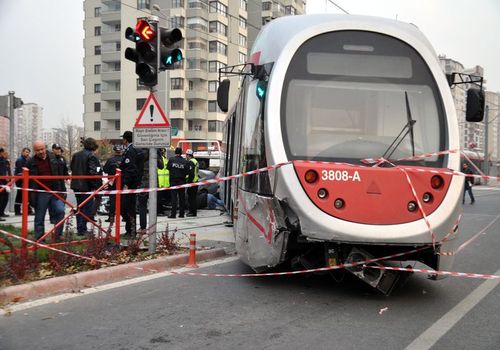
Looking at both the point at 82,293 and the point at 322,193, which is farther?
the point at 82,293

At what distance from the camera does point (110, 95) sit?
68.0 meters

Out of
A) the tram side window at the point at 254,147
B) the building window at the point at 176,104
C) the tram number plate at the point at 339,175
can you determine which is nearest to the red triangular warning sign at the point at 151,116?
the tram side window at the point at 254,147

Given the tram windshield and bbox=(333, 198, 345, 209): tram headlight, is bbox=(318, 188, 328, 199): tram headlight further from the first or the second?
the tram windshield

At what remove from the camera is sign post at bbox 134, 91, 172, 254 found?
762 cm

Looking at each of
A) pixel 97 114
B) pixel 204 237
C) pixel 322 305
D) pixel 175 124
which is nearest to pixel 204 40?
pixel 175 124

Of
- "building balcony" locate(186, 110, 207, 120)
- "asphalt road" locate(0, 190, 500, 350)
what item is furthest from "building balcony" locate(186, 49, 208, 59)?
"asphalt road" locate(0, 190, 500, 350)

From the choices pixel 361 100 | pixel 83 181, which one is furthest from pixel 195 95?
pixel 361 100

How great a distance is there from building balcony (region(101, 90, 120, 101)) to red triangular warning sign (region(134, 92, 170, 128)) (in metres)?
62.9

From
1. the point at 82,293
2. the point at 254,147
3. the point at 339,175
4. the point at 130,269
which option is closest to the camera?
the point at 339,175

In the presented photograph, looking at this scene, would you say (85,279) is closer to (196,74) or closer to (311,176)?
(311,176)

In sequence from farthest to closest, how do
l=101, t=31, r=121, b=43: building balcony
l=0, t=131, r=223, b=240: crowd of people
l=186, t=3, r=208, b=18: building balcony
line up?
l=101, t=31, r=121, b=43: building balcony
l=186, t=3, r=208, b=18: building balcony
l=0, t=131, r=223, b=240: crowd of people

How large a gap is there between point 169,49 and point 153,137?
1369 millimetres

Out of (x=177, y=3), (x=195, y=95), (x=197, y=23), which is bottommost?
(x=195, y=95)

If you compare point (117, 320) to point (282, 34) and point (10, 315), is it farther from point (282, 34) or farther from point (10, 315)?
point (282, 34)
